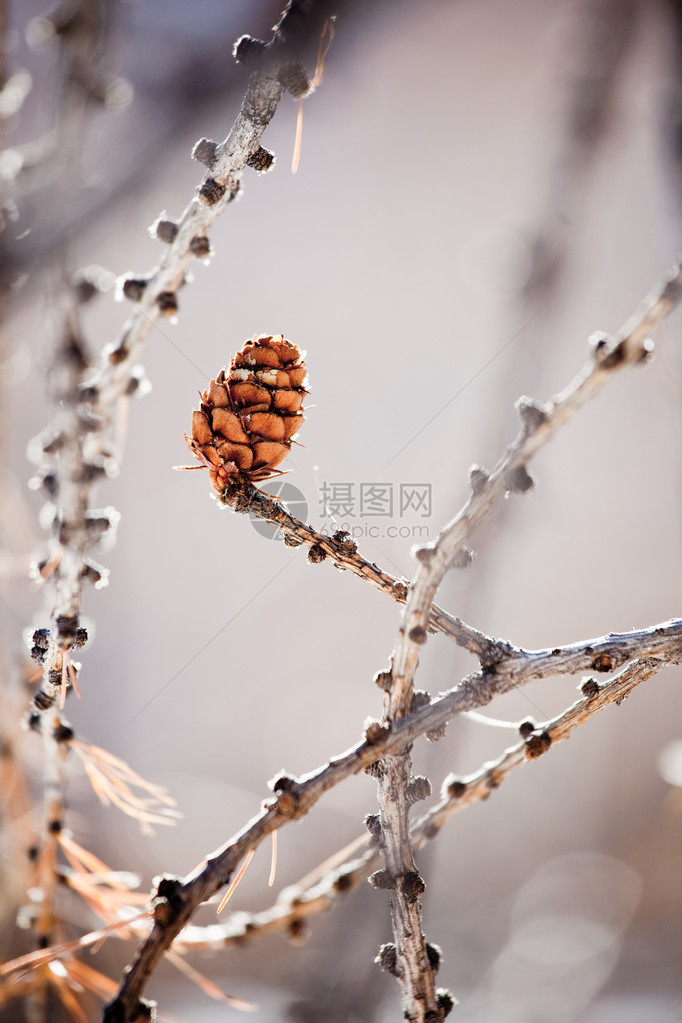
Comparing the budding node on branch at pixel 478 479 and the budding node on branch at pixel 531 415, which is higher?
the budding node on branch at pixel 531 415

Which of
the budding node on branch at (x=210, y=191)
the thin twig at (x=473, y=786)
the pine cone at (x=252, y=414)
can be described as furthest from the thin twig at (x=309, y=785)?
the budding node on branch at (x=210, y=191)

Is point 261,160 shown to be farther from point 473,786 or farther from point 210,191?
point 473,786

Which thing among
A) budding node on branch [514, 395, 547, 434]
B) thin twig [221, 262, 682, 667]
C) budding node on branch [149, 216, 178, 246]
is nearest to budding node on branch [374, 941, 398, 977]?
thin twig [221, 262, 682, 667]

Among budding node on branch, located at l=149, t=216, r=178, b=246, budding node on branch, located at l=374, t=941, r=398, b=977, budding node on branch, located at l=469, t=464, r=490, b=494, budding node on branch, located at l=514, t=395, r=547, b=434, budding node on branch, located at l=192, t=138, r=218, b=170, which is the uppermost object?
budding node on branch, located at l=192, t=138, r=218, b=170

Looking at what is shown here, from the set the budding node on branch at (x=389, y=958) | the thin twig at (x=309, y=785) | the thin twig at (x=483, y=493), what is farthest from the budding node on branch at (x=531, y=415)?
the budding node on branch at (x=389, y=958)

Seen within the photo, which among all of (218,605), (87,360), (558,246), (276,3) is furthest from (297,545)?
(218,605)

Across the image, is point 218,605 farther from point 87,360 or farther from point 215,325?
point 87,360

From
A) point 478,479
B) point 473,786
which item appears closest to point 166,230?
point 478,479

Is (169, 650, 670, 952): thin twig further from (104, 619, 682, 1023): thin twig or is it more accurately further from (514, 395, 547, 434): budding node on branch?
(514, 395, 547, 434): budding node on branch

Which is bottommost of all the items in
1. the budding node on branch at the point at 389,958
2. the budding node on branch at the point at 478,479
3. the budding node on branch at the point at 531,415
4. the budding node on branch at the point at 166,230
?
the budding node on branch at the point at 389,958

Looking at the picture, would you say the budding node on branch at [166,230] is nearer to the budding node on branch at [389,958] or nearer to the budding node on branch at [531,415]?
the budding node on branch at [531,415]
